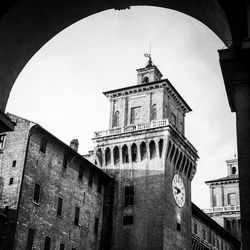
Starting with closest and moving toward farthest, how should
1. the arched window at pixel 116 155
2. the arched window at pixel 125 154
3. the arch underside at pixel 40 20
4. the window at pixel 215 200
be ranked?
1. the arch underside at pixel 40 20
2. the arched window at pixel 125 154
3. the arched window at pixel 116 155
4. the window at pixel 215 200

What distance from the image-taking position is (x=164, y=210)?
4178 cm

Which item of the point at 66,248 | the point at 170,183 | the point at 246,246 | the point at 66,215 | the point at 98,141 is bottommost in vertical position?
the point at 246,246

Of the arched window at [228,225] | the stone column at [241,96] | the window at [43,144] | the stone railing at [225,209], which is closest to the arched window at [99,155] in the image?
the window at [43,144]

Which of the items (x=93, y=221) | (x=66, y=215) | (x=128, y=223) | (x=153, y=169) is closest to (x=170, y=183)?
(x=153, y=169)

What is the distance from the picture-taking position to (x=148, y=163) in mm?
44594

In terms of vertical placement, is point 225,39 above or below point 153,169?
below

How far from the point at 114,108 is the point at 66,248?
17.8m

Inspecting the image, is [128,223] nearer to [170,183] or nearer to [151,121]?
[170,183]

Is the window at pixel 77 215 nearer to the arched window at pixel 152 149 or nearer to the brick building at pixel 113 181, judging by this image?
the brick building at pixel 113 181

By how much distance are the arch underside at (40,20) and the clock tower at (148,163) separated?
106 feet

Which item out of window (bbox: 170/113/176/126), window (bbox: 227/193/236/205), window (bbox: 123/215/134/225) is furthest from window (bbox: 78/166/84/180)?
window (bbox: 227/193/236/205)

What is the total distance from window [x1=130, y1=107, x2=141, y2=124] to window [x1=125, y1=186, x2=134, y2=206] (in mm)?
7316

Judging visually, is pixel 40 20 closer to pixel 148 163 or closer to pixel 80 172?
pixel 80 172

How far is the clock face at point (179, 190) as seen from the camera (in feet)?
149
